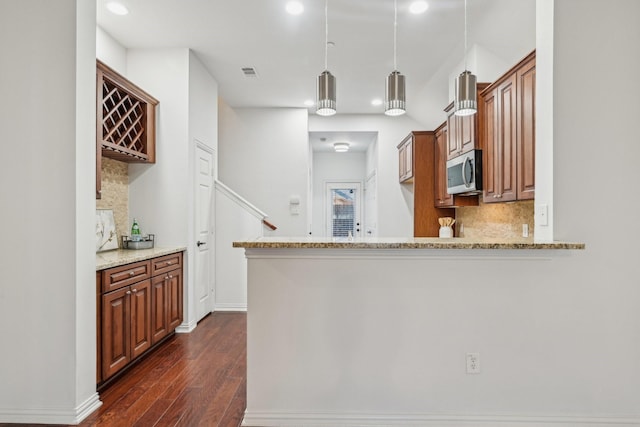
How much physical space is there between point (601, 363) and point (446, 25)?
117 inches

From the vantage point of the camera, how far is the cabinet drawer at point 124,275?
255 cm

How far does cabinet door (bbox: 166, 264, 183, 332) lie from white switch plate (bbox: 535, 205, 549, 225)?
3.05 meters

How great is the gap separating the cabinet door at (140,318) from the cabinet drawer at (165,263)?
16cm

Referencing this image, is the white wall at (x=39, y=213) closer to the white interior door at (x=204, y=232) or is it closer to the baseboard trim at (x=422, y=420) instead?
the baseboard trim at (x=422, y=420)

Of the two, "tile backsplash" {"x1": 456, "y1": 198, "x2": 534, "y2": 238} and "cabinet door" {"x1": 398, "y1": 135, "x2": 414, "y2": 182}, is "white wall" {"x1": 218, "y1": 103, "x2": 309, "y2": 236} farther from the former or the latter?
"tile backsplash" {"x1": 456, "y1": 198, "x2": 534, "y2": 238}

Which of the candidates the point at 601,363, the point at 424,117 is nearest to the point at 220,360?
the point at 601,363

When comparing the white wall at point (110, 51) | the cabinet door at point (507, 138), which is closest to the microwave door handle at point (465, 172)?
the cabinet door at point (507, 138)

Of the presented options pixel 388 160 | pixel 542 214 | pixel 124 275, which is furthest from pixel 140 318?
pixel 388 160

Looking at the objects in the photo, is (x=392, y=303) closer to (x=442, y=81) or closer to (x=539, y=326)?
(x=539, y=326)

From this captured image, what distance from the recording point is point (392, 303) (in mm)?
2145

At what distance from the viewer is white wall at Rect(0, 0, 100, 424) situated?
2205 millimetres

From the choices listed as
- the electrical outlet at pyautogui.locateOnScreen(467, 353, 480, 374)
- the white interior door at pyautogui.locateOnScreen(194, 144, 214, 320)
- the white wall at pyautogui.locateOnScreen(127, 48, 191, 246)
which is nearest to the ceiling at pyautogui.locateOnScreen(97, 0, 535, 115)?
the white wall at pyautogui.locateOnScreen(127, 48, 191, 246)

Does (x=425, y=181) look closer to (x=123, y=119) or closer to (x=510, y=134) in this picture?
(x=510, y=134)

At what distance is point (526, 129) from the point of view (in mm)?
2670
